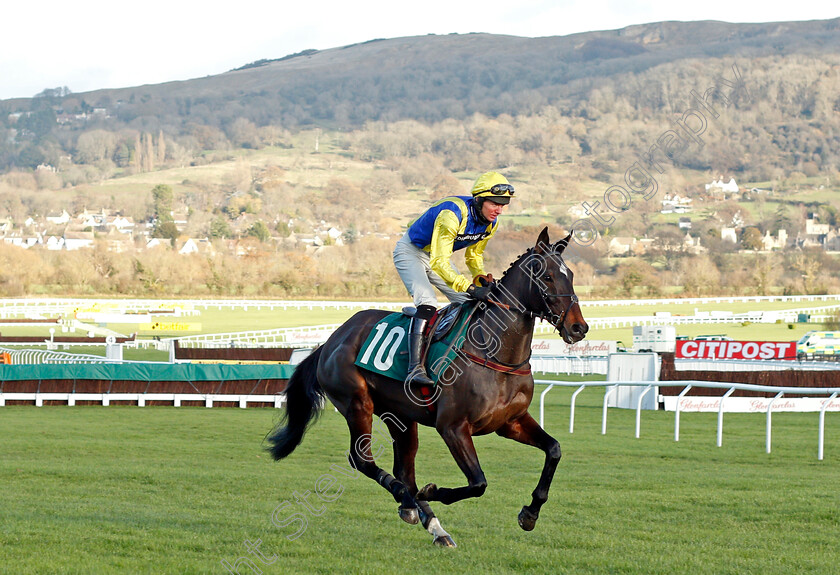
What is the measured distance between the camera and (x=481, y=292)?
6.19 m

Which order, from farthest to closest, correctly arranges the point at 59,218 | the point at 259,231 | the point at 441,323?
1. the point at 59,218
2. the point at 259,231
3. the point at 441,323

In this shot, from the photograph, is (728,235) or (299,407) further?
(728,235)

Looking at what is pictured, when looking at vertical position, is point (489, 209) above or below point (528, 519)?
above

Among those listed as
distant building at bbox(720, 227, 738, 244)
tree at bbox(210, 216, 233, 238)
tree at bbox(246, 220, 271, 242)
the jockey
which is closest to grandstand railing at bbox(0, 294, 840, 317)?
→ distant building at bbox(720, 227, 738, 244)

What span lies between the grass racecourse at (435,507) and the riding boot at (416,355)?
38.5 inches

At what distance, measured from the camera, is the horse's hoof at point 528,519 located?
5.95 meters

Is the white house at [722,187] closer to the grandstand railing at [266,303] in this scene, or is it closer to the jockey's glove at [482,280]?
the grandstand railing at [266,303]

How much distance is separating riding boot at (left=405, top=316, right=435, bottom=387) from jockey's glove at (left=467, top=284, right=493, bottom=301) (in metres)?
0.41

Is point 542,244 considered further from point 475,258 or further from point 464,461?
point 464,461

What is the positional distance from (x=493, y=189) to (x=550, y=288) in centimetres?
83

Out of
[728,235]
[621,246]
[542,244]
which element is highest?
[542,244]

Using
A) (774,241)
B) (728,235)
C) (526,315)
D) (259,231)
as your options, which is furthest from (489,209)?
(259,231)

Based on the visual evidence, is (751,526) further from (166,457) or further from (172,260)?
(172,260)

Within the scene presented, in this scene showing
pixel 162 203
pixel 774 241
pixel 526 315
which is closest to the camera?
pixel 526 315
